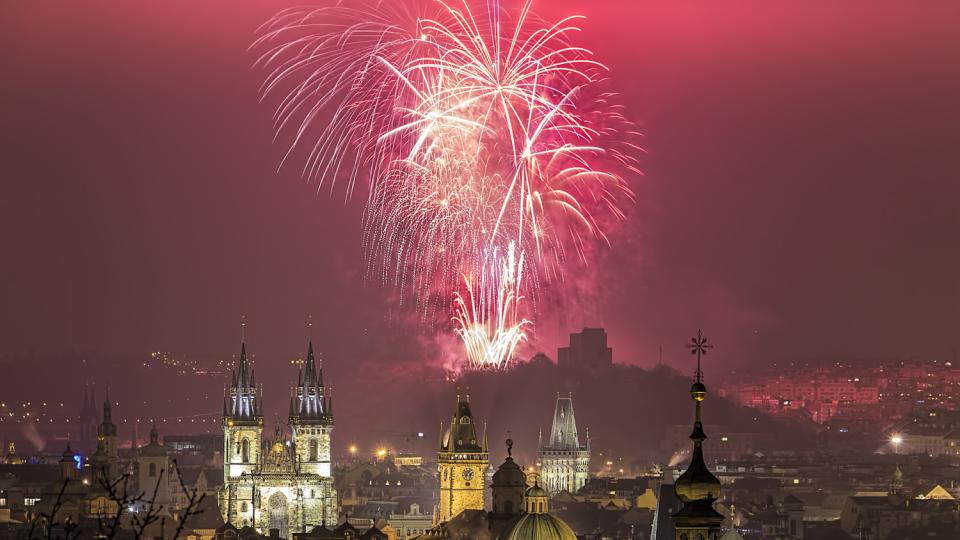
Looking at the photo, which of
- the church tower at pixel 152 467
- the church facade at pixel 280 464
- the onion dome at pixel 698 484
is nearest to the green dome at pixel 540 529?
the church facade at pixel 280 464

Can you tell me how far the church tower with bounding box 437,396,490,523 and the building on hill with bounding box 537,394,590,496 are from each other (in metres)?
54.5

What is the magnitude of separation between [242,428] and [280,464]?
207 inches

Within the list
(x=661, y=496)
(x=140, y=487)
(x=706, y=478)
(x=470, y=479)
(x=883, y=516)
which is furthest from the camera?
(x=140, y=487)

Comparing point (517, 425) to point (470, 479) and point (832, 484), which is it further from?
point (470, 479)

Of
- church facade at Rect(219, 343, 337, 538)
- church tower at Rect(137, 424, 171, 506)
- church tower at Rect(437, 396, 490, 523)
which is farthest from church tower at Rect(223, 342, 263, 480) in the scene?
church tower at Rect(437, 396, 490, 523)

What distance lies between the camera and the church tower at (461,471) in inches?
4788

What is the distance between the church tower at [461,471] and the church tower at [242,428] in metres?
23.9

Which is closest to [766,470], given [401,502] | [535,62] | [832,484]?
[832,484]

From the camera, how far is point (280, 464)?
142625 mm

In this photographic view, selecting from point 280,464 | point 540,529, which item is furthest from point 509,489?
point 280,464

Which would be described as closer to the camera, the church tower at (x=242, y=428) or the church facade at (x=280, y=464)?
the church facade at (x=280, y=464)

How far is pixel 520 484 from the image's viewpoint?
110m

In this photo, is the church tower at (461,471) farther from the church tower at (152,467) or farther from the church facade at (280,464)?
the church tower at (152,467)

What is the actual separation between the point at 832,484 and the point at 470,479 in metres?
66.5
